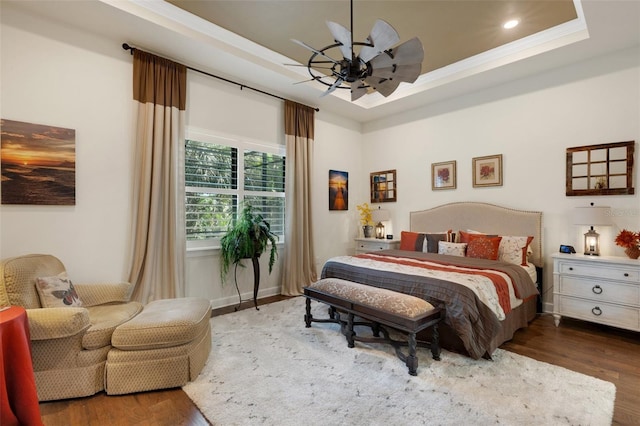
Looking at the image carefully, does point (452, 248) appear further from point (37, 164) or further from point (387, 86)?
point (37, 164)

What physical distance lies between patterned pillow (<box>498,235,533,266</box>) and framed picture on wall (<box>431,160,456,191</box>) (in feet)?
4.31

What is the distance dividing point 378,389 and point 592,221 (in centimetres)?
310

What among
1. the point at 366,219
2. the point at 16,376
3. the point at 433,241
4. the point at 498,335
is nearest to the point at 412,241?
the point at 433,241

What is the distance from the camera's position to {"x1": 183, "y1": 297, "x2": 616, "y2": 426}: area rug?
195 cm

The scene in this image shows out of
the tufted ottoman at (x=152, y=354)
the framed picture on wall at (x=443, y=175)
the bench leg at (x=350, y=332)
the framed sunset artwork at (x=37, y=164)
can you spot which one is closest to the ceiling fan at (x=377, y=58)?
the bench leg at (x=350, y=332)

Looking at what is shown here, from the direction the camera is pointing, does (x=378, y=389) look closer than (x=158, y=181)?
Yes

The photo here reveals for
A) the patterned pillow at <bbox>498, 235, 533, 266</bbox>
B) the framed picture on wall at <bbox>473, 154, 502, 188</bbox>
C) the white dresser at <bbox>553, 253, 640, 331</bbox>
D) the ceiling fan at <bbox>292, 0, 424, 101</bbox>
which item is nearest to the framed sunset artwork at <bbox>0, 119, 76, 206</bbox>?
the ceiling fan at <bbox>292, 0, 424, 101</bbox>

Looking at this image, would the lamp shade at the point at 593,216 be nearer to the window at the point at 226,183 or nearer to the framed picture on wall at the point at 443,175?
the framed picture on wall at the point at 443,175

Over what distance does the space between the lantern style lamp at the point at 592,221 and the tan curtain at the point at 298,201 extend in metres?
3.54

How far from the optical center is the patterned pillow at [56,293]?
94.3 inches

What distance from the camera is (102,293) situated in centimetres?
283

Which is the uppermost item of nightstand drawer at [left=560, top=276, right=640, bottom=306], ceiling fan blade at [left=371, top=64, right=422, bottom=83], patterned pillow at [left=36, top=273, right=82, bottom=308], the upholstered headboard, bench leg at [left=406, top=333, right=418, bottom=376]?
ceiling fan blade at [left=371, top=64, right=422, bottom=83]

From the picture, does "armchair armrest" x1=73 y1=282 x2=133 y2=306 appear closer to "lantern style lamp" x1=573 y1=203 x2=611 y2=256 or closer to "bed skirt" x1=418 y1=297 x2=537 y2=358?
"bed skirt" x1=418 y1=297 x2=537 y2=358

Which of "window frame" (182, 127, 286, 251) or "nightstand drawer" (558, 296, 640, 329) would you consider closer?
"nightstand drawer" (558, 296, 640, 329)
